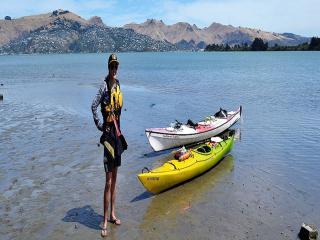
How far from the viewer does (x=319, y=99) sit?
36281mm

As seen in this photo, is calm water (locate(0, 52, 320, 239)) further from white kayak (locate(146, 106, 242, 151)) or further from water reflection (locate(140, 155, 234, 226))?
white kayak (locate(146, 106, 242, 151))

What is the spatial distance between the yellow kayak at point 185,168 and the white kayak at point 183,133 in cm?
196

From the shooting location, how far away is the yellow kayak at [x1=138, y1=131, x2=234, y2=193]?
12.5m

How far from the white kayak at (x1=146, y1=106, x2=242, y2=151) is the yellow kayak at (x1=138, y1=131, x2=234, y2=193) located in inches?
77.3

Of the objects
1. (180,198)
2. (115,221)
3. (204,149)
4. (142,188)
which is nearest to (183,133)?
(204,149)

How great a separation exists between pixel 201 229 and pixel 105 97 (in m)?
4.43

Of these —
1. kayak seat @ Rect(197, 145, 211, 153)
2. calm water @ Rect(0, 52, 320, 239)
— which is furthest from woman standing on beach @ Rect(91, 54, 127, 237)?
kayak seat @ Rect(197, 145, 211, 153)

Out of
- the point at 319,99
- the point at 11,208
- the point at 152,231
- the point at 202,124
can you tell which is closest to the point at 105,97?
the point at 152,231

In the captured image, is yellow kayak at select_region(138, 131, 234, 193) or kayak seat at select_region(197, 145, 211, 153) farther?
kayak seat at select_region(197, 145, 211, 153)

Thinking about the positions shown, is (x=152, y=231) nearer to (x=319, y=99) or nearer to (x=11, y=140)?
(x=11, y=140)

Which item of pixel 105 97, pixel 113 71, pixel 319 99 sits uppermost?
pixel 113 71

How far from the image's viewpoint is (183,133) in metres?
18.8

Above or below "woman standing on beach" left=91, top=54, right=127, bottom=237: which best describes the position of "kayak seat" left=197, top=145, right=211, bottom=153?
below

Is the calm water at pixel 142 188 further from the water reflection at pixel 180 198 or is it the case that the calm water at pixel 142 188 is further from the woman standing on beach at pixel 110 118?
the woman standing on beach at pixel 110 118
